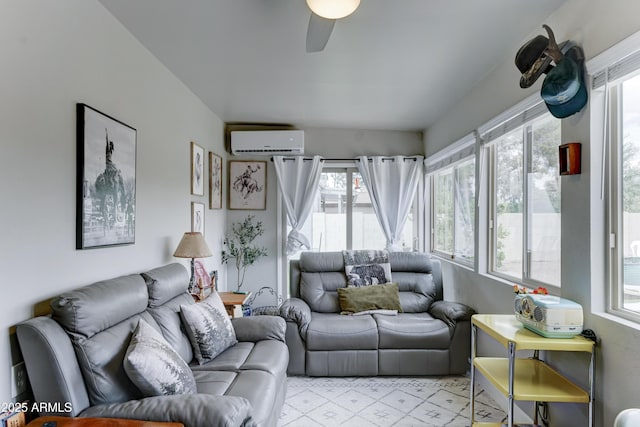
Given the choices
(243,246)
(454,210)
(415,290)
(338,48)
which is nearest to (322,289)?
(415,290)

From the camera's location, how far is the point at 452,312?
3420 millimetres

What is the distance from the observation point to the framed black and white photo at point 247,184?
5234 millimetres

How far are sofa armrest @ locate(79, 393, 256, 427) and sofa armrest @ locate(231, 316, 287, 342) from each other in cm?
128

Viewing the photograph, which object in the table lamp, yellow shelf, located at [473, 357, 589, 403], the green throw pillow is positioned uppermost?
the table lamp

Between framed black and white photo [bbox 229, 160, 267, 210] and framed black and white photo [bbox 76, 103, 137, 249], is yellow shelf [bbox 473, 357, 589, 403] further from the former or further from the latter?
framed black and white photo [bbox 229, 160, 267, 210]

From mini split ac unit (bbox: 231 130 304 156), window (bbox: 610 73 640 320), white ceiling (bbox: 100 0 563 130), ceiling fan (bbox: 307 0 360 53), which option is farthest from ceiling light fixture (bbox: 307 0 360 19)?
mini split ac unit (bbox: 231 130 304 156)

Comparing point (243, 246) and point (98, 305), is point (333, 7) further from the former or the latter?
point (243, 246)

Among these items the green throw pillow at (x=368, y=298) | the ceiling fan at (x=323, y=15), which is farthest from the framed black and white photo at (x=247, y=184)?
the ceiling fan at (x=323, y=15)

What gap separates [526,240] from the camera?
2.71m

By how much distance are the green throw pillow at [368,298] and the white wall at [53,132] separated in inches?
74.7

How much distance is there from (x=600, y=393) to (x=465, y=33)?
7.17 feet

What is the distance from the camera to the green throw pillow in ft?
12.4

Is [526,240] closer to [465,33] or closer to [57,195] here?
[465,33]

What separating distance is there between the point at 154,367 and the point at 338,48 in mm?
2284
